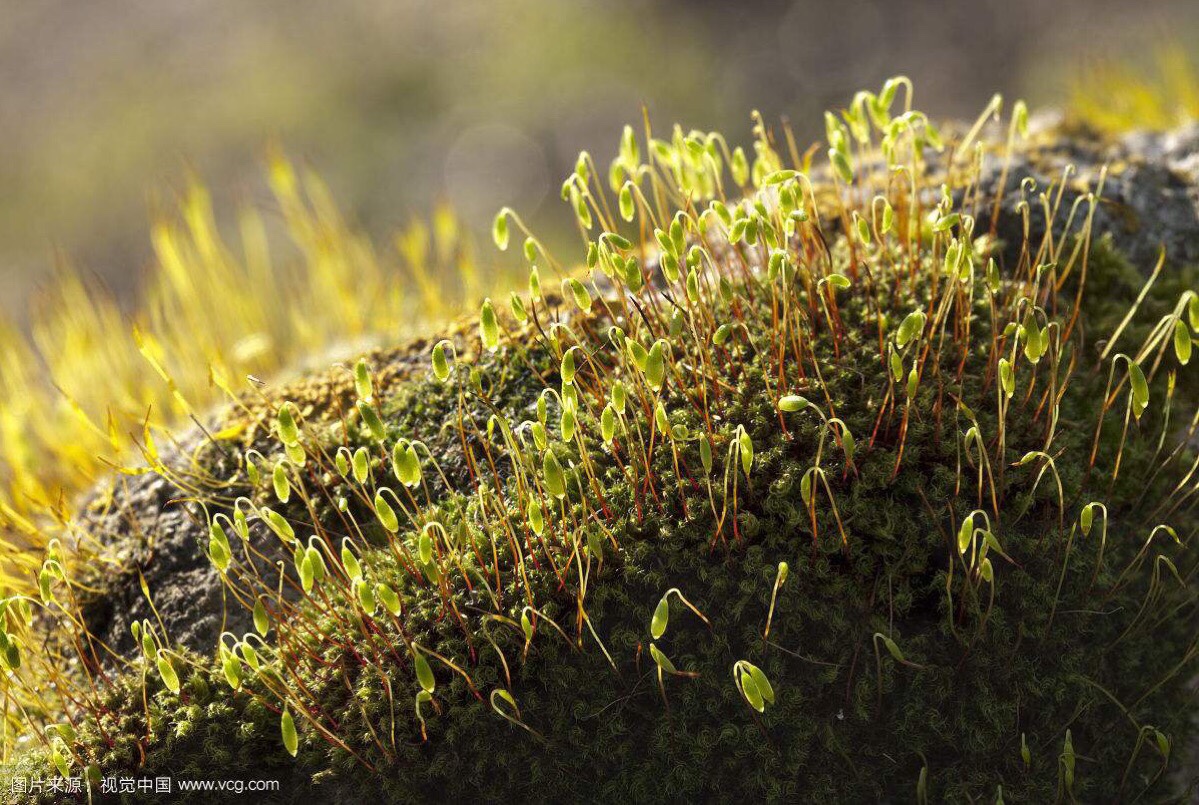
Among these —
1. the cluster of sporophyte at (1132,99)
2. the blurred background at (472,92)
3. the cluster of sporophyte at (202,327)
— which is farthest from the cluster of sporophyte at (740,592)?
the blurred background at (472,92)

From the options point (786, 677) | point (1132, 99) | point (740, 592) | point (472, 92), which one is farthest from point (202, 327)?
point (472, 92)

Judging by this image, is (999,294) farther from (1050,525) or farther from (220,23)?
(220,23)

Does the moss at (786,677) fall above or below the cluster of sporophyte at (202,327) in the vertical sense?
below

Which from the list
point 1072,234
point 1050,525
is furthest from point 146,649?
point 1072,234

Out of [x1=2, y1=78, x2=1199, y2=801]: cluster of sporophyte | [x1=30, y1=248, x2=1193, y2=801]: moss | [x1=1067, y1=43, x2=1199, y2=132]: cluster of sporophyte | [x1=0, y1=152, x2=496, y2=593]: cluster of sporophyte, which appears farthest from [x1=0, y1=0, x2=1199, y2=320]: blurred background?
[x1=30, y1=248, x2=1193, y2=801]: moss

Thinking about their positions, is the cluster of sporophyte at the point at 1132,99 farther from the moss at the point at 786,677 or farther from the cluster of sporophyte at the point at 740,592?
the moss at the point at 786,677

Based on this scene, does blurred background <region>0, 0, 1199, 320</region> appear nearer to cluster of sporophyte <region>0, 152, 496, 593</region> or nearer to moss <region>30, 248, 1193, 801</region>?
cluster of sporophyte <region>0, 152, 496, 593</region>
